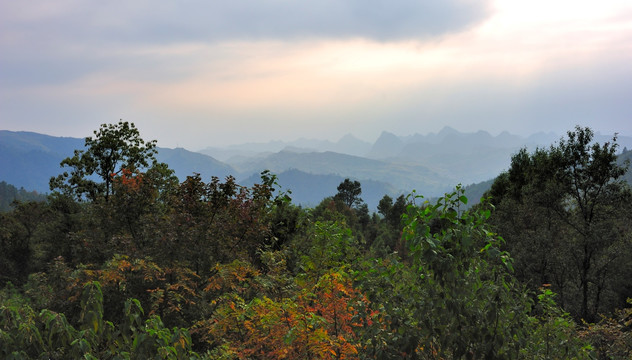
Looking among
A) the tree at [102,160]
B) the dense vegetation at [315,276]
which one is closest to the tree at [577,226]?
the dense vegetation at [315,276]

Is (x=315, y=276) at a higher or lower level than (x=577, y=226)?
higher

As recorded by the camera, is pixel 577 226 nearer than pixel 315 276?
No

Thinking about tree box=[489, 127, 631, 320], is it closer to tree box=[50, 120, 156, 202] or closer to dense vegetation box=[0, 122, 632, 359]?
dense vegetation box=[0, 122, 632, 359]

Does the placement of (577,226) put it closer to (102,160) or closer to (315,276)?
(315,276)

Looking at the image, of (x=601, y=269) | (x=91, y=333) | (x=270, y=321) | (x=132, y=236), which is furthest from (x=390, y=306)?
(x=601, y=269)

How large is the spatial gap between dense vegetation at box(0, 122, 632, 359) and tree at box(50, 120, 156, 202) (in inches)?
4.7

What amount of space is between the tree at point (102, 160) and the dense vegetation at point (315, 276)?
0.39 feet

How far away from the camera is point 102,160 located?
95.0ft

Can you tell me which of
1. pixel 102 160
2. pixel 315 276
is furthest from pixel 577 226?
pixel 102 160

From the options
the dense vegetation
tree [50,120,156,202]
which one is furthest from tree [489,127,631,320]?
tree [50,120,156,202]

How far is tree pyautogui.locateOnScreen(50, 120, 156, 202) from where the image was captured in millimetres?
28359

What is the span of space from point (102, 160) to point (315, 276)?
25.2 meters

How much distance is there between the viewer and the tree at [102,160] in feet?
93.0

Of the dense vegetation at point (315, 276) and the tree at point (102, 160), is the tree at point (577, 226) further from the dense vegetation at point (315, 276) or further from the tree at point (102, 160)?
the tree at point (102, 160)
